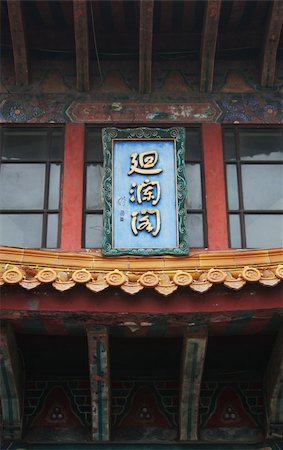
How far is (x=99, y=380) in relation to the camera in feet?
26.1

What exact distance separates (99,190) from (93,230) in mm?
511

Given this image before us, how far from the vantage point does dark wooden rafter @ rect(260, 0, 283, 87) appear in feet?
30.5

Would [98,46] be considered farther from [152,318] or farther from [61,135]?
[152,318]

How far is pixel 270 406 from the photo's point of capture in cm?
829

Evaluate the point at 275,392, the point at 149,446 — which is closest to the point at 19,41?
the point at 149,446

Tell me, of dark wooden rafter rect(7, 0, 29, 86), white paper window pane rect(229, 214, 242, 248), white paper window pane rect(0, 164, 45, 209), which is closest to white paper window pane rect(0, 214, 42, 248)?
white paper window pane rect(0, 164, 45, 209)

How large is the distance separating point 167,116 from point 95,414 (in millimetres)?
3517

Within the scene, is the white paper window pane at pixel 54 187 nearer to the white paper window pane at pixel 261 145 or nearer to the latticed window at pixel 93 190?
the latticed window at pixel 93 190

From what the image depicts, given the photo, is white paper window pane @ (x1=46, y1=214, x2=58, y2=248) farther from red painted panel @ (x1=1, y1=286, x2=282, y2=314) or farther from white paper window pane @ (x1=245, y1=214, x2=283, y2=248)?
white paper window pane @ (x1=245, y1=214, x2=283, y2=248)

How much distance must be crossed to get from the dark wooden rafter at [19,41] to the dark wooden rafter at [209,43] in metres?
2.08

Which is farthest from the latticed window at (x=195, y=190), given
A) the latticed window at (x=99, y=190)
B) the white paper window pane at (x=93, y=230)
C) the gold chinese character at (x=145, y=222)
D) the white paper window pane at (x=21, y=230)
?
the white paper window pane at (x=21, y=230)

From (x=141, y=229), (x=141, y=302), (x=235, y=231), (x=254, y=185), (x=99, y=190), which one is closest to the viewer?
(x=141, y=302)

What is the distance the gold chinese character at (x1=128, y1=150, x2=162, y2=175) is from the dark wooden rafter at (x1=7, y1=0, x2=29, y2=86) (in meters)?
1.76

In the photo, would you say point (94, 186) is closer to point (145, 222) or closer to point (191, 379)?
point (145, 222)
